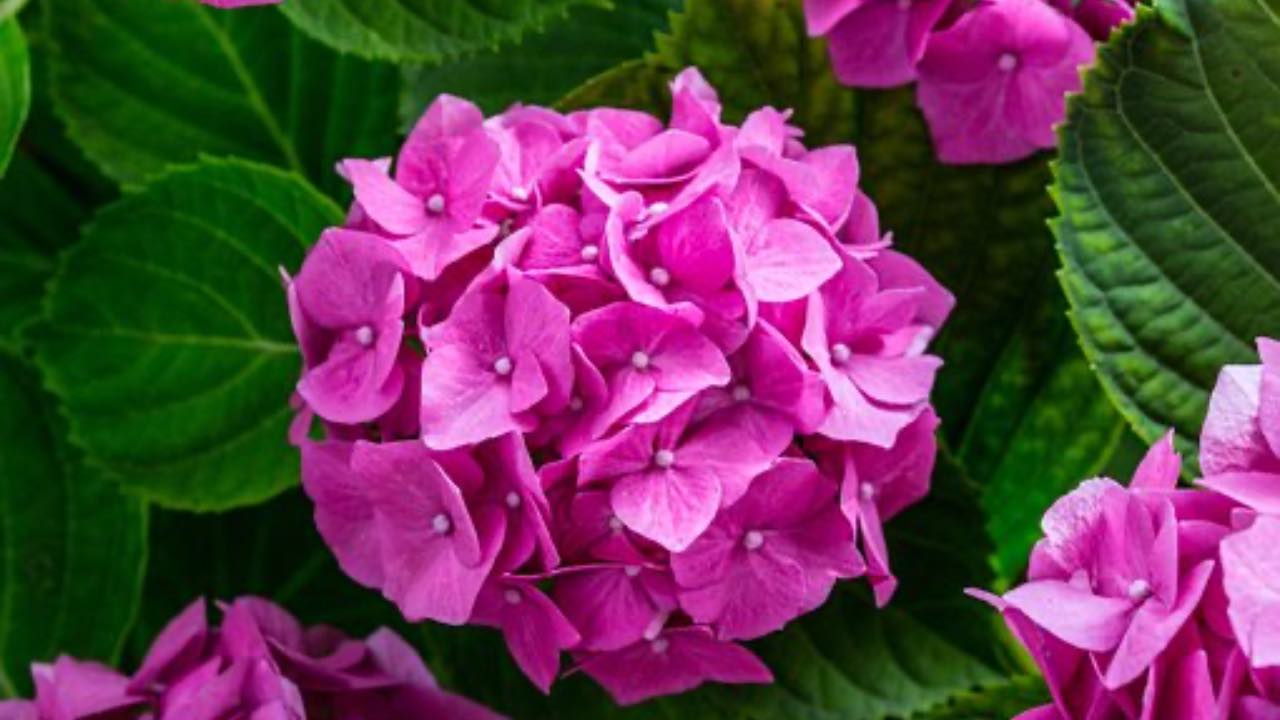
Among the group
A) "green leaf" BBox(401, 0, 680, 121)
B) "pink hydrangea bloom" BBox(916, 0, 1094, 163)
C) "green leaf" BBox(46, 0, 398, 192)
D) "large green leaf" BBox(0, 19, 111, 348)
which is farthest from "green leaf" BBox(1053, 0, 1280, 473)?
"large green leaf" BBox(0, 19, 111, 348)

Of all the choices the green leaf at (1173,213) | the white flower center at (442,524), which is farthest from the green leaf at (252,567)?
the green leaf at (1173,213)

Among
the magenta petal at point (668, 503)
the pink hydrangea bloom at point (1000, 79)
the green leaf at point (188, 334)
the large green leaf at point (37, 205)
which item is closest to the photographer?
the magenta petal at point (668, 503)

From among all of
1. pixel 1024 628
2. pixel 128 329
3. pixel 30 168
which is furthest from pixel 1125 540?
pixel 30 168

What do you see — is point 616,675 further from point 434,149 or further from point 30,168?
point 30,168

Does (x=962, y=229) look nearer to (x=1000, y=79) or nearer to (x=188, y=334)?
(x=1000, y=79)

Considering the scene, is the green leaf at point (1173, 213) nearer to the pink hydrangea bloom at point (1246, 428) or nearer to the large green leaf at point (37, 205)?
the pink hydrangea bloom at point (1246, 428)

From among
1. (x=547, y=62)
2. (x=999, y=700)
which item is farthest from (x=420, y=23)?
(x=999, y=700)
